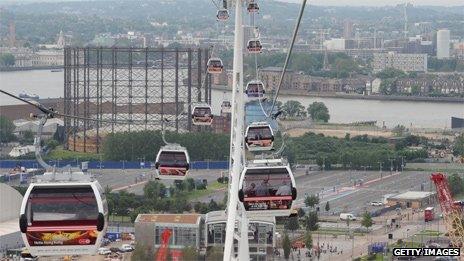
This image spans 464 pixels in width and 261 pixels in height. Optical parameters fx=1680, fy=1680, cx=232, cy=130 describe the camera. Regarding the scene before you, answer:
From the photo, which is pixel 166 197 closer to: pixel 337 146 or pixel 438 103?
pixel 337 146

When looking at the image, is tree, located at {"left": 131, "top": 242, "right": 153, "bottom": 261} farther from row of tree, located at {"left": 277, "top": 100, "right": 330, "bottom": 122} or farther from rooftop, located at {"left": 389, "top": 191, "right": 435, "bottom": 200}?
row of tree, located at {"left": 277, "top": 100, "right": 330, "bottom": 122}

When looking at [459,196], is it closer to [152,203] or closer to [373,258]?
[152,203]

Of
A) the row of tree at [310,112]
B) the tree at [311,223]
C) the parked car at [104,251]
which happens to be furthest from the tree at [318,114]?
the parked car at [104,251]

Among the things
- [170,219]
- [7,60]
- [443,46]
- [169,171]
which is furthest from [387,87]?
[169,171]

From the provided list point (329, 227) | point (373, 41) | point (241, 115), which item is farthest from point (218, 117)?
point (373, 41)

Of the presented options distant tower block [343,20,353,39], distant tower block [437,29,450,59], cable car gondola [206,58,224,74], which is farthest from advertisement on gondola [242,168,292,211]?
distant tower block [343,20,353,39]

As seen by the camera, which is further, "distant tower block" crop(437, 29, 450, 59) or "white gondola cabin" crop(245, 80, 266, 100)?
"distant tower block" crop(437, 29, 450, 59)
